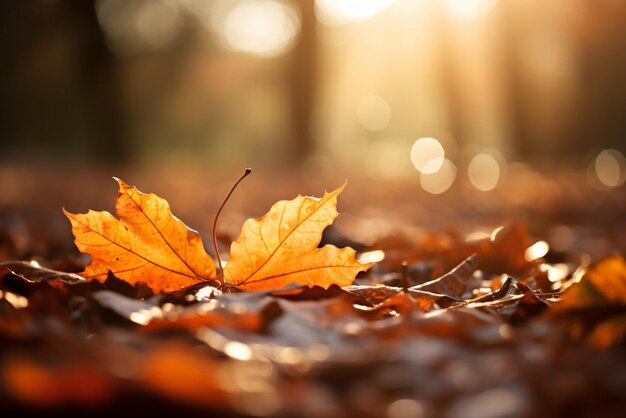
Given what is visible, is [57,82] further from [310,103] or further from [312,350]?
[312,350]

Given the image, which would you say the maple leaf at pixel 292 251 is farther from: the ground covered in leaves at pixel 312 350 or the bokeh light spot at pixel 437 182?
the bokeh light spot at pixel 437 182

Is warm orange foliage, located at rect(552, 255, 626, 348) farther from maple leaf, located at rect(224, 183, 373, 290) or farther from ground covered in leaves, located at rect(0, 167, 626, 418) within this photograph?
maple leaf, located at rect(224, 183, 373, 290)

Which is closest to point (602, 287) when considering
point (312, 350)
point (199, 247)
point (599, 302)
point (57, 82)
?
point (599, 302)

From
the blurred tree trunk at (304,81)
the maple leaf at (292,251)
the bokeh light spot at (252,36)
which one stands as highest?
the bokeh light spot at (252,36)

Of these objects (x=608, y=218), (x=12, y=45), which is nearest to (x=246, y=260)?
(x=608, y=218)

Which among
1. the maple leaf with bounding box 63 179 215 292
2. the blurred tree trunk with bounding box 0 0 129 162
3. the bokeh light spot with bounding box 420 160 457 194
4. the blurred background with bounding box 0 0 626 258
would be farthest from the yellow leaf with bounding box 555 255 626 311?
the blurred tree trunk with bounding box 0 0 129 162

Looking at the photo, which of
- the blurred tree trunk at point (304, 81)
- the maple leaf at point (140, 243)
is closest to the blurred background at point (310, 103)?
the blurred tree trunk at point (304, 81)
